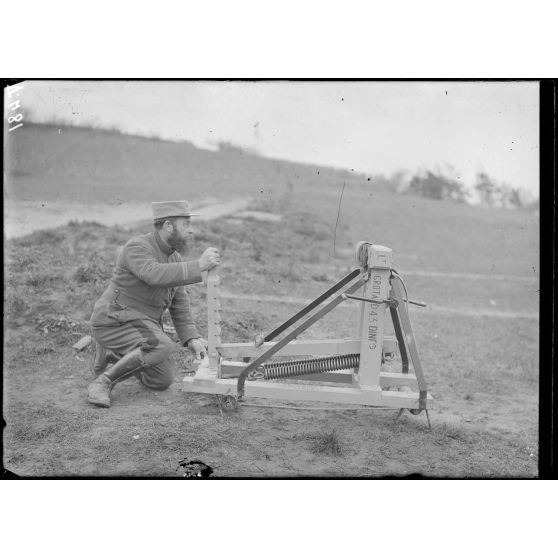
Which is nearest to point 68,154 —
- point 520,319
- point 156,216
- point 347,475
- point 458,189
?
point 156,216

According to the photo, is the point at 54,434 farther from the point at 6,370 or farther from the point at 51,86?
the point at 51,86

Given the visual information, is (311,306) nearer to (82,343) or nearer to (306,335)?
(306,335)

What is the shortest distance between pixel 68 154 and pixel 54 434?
94.4 inches

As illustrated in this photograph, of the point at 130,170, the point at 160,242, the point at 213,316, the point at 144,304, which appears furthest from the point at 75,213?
the point at 213,316

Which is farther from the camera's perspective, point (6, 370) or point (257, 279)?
point (257, 279)

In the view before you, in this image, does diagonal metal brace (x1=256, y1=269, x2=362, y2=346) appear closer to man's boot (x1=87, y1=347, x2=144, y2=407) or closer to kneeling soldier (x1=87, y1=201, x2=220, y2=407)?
kneeling soldier (x1=87, y1=201, x2=220, y2=407)

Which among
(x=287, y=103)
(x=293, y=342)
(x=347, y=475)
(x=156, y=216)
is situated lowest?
(x=347, y=475)

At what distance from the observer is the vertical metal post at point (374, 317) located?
5.33m

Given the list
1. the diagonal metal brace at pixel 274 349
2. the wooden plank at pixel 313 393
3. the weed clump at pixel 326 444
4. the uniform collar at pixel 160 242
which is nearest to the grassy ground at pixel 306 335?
the weed clump at pixel 326 444

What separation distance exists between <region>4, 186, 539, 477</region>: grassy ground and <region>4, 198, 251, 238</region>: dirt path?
0.14m

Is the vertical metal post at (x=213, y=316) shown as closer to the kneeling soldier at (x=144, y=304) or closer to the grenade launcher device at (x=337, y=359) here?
the grenade launcher device at (x=337, y=359)

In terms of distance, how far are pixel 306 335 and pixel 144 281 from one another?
1997mm

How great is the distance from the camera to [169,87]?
5629 mm

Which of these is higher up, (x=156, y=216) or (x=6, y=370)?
(x=156, y=216)
